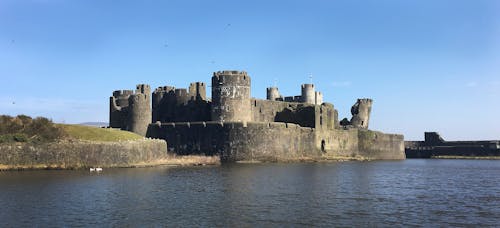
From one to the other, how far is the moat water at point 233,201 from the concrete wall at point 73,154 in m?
3.24

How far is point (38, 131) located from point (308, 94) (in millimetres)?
51078

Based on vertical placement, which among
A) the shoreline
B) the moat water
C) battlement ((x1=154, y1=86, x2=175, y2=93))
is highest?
battlement ((x1=154, y1=86, x2=175, y2=93))

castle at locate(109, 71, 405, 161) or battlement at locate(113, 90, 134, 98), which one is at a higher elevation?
battlement at locate(113, 90, 134, 98)

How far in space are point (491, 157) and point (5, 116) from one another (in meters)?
83.6

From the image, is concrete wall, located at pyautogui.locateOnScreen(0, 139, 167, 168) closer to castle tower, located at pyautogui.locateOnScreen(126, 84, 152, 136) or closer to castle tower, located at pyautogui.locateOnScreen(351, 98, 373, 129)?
castle tower, located at pyautogui.locateOnScreen(126, 84, 152, 136)

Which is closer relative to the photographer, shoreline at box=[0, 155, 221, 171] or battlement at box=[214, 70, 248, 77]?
shoreline at box=[0, 155, 221, 171]

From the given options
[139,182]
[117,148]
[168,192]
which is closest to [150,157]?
[117,148]

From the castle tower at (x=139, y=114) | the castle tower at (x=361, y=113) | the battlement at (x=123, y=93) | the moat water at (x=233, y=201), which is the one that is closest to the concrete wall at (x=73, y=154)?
the moat water at (x=233, y=201)

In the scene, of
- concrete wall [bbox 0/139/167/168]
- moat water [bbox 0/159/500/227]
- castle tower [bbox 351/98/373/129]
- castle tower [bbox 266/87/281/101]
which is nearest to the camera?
moat water [bbox 0/159/500/227]

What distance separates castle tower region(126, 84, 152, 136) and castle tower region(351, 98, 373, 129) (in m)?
36.2

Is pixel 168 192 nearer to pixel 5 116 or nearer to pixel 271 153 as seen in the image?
pixel 5 116

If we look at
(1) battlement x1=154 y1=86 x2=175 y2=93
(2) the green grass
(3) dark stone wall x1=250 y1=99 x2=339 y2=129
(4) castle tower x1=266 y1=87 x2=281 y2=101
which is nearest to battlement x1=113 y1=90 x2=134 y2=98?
(1) battlement x1=154 y1=86 x2=175 y2=93

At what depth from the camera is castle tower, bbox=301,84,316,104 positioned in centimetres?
9044

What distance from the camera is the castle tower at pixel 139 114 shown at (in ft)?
214
